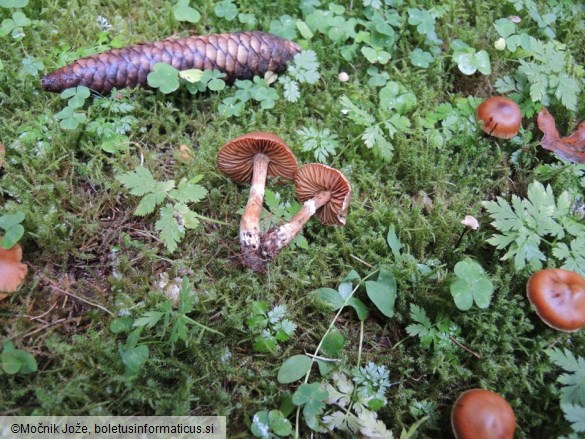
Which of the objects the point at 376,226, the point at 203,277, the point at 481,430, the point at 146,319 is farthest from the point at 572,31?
the point at 146,319

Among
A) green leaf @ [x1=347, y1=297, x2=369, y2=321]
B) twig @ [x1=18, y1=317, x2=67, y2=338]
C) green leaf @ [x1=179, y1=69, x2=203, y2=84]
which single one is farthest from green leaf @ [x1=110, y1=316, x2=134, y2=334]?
green leaf @ [x1=179, y1=69, x2=203, y2=84]

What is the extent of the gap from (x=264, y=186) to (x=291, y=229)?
1.24 feet

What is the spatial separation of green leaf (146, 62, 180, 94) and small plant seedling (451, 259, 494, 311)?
223 cm

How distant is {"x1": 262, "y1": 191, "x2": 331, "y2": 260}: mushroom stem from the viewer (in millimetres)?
2616

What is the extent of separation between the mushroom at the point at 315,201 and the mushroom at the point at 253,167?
3.6 inches

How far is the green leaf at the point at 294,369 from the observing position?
231 centimetres

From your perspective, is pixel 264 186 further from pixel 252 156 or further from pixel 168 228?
pixel 168 228

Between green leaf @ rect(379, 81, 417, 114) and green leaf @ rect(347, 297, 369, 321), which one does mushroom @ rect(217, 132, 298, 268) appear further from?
green leaf @ rect(379, 81, 417, 114)

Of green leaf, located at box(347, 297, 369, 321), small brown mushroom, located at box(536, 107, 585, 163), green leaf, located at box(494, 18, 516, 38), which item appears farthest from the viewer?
green leaf, located at box(494, 18, 516, 38)

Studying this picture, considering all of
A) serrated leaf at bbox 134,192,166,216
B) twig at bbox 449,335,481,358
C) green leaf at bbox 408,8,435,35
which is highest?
green leaf at bbox 408,8,435,35

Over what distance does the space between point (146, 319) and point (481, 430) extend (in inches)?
68.5

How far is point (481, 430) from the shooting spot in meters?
2.11

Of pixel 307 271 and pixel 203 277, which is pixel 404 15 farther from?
pixel 203 277

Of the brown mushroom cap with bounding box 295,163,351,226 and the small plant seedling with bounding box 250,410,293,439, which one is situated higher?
the brown mushroom cap with bounding box 295,163,351,226
